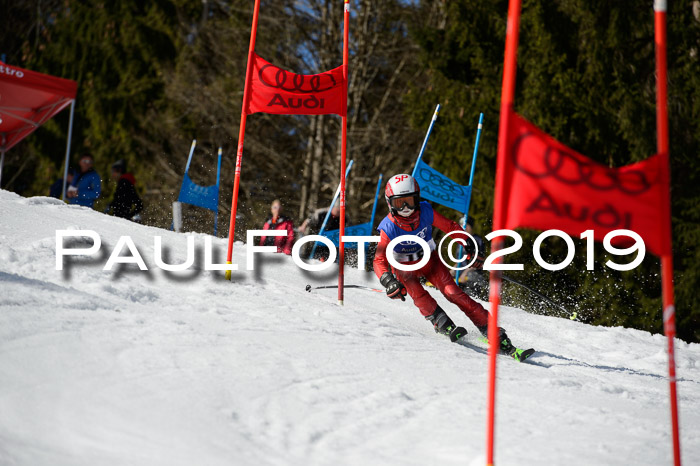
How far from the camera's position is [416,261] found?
670 centimetres

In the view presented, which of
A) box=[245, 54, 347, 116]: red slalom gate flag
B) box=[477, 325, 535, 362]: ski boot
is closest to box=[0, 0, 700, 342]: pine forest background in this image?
box=[477, 325, 535, 362]: ski boot

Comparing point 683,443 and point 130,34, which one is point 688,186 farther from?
point 130,34

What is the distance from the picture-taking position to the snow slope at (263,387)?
3.32 meters

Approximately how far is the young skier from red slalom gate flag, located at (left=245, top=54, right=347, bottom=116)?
1.34m

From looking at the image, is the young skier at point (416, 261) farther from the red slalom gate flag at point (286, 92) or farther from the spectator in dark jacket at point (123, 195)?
the spectator in dark jacket at point (123, 195)

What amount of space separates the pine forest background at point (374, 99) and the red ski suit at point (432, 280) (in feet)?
14.6

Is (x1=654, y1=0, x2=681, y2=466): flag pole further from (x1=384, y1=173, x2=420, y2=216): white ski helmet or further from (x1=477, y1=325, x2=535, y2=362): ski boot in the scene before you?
(x1=384, y1=173, x2=420, y2=216): white ski helmet

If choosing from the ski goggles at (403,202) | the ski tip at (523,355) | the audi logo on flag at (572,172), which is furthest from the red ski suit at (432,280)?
the audi logo on flag at (572,172)

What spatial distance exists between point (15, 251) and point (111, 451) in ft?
13.5

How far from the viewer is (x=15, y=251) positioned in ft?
21.4

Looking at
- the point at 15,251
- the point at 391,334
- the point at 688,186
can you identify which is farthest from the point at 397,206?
the point at 688,186

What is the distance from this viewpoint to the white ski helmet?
6.39 m

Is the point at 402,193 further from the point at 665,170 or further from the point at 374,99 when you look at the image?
the point at 374,99

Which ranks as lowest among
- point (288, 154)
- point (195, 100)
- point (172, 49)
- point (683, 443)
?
point (683, 443)
